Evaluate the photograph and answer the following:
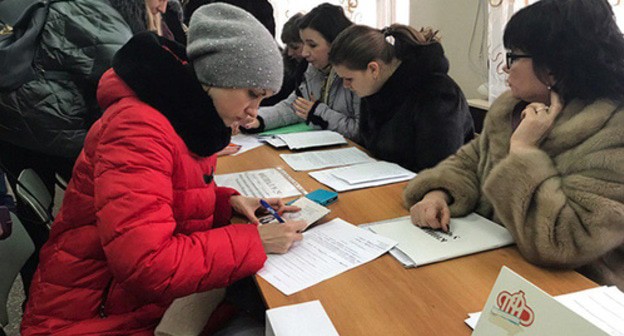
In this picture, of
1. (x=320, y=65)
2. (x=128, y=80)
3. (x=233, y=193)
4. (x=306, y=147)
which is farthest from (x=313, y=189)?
(x=320, y=65)

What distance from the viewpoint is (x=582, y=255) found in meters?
0.90

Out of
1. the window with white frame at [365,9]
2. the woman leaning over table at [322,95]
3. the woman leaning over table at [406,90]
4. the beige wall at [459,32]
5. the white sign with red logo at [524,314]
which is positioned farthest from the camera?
the window with white frame at [365,9]

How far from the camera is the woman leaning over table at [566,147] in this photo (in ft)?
2.94

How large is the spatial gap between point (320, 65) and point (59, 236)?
5.20 feet

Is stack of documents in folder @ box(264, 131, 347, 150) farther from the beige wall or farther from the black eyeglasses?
the beige wall

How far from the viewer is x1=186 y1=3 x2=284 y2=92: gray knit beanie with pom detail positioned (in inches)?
37.9

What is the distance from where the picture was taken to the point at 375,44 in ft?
5.75

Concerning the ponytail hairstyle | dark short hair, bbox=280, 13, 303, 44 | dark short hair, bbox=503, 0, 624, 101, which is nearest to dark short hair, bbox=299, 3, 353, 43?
dark short hair, bbox=280, 13, 303, 44

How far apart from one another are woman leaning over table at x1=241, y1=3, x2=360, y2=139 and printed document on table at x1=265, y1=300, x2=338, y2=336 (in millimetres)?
1355

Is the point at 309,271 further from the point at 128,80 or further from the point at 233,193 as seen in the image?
the point at 128,80

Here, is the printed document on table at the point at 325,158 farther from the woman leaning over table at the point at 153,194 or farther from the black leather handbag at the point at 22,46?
the black leather handbag at the point at 22,46

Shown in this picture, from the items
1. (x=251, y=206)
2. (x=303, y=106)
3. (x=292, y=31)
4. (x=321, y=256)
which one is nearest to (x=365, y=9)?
(x=292, y=31)

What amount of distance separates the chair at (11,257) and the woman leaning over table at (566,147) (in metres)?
1.02

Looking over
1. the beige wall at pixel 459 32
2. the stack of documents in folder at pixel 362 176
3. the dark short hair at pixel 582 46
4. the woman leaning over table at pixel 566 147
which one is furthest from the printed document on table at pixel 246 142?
the beige wall at pixel 459 32
